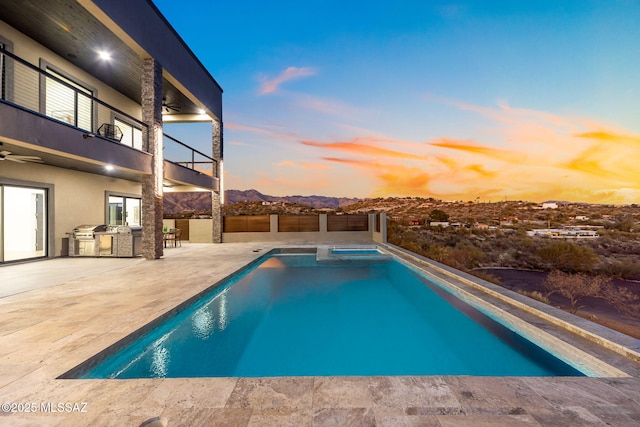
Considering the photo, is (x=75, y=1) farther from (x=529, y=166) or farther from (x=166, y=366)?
(x=529, y=166)

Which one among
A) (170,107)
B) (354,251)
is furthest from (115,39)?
(354,251)

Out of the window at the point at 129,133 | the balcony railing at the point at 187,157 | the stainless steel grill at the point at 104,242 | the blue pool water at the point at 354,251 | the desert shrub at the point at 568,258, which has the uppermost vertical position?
the window at the point at 129,133

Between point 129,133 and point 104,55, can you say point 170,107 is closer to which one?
point 129,133

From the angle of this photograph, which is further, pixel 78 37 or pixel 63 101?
pixel 63 101

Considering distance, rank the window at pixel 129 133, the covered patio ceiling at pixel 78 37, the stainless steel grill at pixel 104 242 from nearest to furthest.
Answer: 1. the covered patio ceiling at pixel 78 37
2. the stainless steel grill at pixel 104 242
3. the window at pixel 129 133

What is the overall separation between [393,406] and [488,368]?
6.22 feet

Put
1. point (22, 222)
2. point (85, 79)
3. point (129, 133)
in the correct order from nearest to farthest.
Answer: point (22, 222), point (85, 79), point (129, 133)

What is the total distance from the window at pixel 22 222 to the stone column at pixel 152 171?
9.15ft

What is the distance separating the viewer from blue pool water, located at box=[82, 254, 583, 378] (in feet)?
10.8

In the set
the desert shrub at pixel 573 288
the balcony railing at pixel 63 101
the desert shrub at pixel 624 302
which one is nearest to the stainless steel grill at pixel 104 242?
the balcony railing at pixel 63 101

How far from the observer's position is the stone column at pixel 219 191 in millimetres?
15031

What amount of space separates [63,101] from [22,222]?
11.9ft

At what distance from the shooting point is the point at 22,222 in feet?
28.7

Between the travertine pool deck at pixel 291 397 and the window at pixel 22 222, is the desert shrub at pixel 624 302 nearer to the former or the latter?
the travertine pool deck at pixel 291 397
